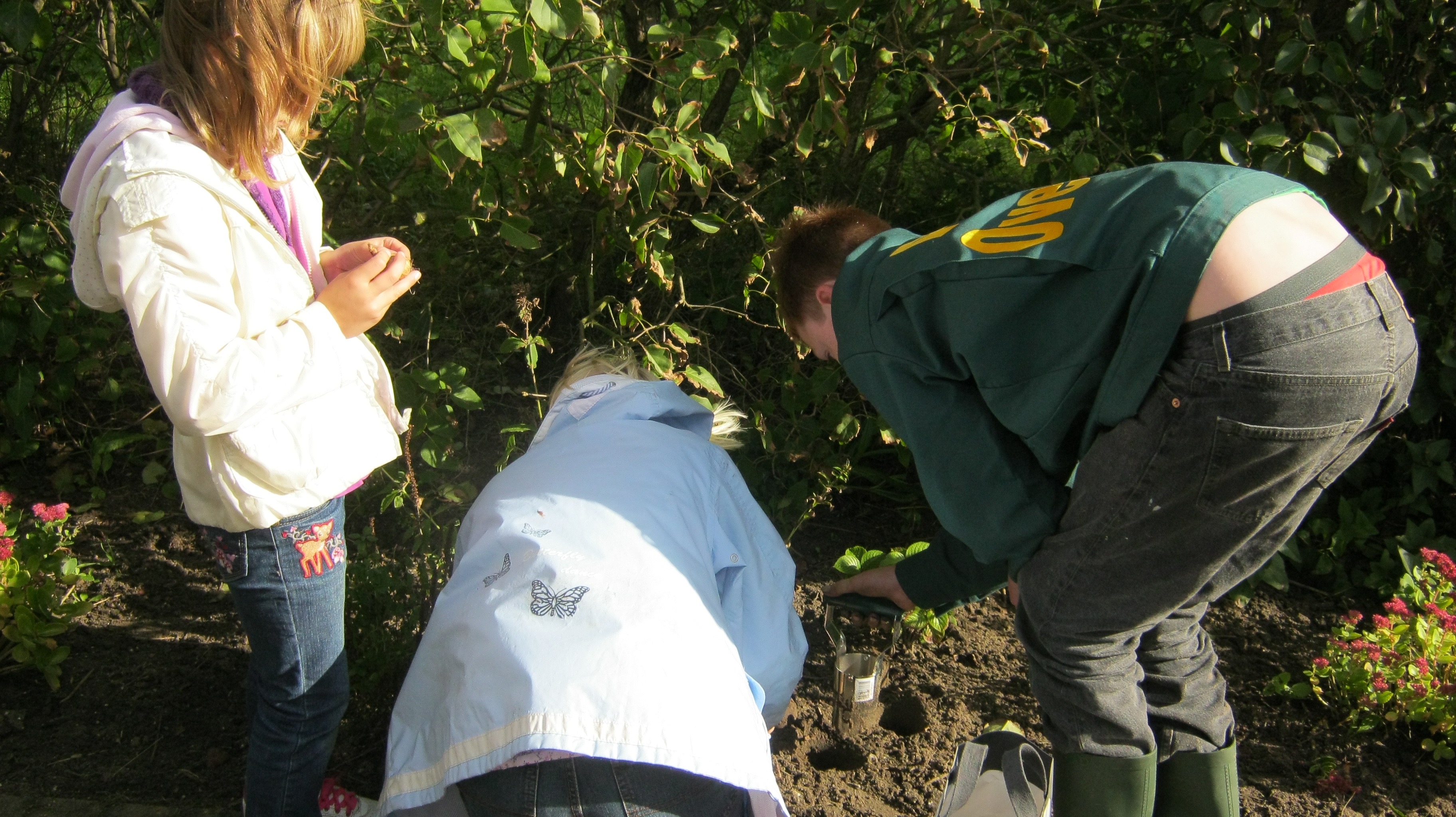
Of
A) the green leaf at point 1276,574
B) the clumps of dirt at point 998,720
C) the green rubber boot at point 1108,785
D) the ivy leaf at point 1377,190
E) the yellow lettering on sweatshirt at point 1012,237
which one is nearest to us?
the yellow lettering on sweatshirt at point 1012,237

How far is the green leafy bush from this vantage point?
2.20m

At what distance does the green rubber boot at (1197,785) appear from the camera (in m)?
1.78

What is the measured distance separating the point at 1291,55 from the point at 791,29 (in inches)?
42.6

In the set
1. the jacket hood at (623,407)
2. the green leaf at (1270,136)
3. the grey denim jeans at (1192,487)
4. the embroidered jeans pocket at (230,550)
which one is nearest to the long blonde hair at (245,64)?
the embroidered jeans pocket at (230,550)

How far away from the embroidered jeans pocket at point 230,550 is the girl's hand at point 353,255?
16.5 inches

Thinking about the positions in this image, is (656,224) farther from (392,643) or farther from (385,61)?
(392,643)

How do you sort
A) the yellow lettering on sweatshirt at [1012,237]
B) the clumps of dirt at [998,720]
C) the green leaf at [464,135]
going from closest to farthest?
the yellow lettering on sweatshirt at [1012,237] → the green leaf at [464,135] → the clumps of dirt at [998,720]

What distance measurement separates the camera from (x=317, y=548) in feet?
5.25

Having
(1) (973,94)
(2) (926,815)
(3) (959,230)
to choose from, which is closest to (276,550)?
(3) (959,230)

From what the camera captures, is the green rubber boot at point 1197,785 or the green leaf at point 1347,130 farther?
the green leaf at point 1347,130

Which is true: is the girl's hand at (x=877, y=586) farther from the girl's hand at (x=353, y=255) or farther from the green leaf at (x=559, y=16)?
the green leaf at (x=559, y=16)

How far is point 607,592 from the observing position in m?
1.37

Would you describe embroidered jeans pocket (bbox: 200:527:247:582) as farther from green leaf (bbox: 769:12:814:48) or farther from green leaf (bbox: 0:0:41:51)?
green leaf (bbox: 769:12:814:48)

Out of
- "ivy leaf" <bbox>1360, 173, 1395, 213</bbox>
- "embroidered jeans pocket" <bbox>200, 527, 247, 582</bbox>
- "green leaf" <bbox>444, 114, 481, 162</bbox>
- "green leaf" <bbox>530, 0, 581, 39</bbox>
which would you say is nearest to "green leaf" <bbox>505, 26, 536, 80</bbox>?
"green leaf" <bbox>530, 0, 581, 39</bbox>
